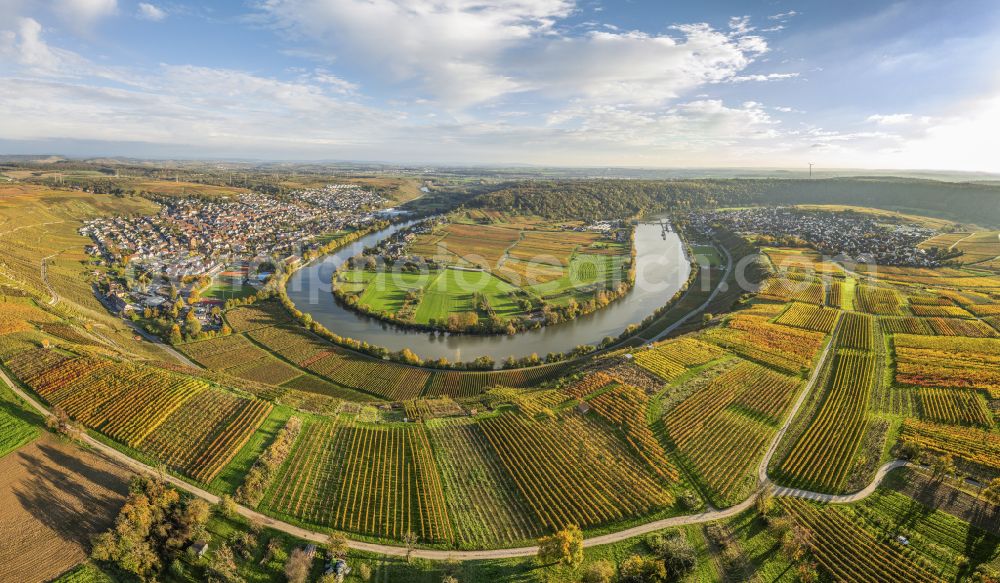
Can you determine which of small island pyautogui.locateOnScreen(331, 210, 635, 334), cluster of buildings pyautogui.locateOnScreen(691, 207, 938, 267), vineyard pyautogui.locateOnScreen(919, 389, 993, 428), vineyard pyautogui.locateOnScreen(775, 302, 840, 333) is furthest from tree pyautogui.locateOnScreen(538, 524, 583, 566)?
cluster of buildings pyautogui.locateOnScreen(691, 207, 938, 267)

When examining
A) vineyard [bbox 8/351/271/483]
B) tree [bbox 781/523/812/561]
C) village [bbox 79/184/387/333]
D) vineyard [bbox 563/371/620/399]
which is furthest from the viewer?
village [bbox 79/184/387/333]

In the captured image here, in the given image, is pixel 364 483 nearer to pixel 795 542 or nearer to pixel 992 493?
pixel 795 542

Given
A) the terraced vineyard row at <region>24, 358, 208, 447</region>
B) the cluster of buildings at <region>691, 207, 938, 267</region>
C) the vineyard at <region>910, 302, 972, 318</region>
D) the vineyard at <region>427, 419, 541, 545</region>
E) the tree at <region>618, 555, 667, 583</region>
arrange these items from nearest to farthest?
the tree at <region>618, 555, 667, 583</region>, the vineyard at <region>427, 419, 541, 545</region>, the terraced vineyard row at <region>24, 358, 208, 447</region>, the vineyard at <region>910, 302, 972, 318</region>, the cluster of buildings at <region>691, 207, 938, 267</region>

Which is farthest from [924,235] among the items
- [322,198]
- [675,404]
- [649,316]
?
[322,198]

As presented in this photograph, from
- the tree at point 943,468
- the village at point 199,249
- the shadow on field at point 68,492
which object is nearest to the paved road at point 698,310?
the tree at point 943,468

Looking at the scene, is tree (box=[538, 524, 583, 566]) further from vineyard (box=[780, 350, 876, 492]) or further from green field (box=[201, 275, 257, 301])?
green field (box=[201, 275, 257, 301])

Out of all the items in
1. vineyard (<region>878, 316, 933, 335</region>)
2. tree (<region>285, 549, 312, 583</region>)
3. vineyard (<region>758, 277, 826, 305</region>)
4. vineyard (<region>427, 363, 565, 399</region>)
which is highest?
vineyard (<region>758, 277, 826, 305</region>)

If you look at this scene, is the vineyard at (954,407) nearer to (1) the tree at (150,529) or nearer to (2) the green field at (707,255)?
(1) the tree at (150,529)

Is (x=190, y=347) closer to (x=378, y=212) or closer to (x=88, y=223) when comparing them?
(x=88, y=223)

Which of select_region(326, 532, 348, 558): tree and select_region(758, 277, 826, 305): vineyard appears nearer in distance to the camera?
select_region(326, 532, 348, 558): tree
